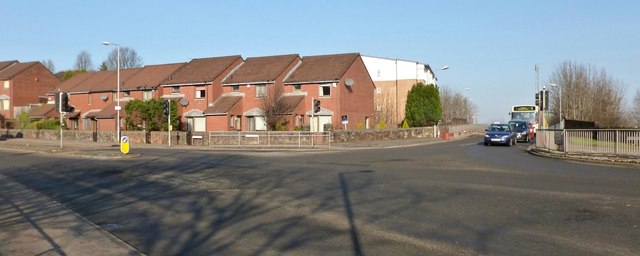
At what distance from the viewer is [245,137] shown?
4281 centimetres

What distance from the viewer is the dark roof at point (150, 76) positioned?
60.8 metres

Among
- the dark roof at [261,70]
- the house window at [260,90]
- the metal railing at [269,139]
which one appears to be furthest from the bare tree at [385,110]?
the metal railing at [269,139]

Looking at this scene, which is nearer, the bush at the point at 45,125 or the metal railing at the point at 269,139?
the metal railing at the point at 269,139

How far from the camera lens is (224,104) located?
5353cm

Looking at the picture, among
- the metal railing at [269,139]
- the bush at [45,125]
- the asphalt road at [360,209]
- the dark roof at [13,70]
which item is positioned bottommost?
the asphalt road at [360,209]

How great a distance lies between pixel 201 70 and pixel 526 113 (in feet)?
104

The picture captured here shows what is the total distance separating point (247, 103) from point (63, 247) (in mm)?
46471

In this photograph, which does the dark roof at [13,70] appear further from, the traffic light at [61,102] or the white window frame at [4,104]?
the traffic light at [61,102]

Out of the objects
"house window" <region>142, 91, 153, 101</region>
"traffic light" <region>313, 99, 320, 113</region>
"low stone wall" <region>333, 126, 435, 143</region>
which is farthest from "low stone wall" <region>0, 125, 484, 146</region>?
"house window" <region>142, 91, 153, 101</region>

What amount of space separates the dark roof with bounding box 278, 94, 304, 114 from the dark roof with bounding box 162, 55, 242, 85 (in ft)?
26.8

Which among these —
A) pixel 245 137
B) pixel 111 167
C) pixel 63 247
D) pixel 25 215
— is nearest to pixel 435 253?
pixel 63 247

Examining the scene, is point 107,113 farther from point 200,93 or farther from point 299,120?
point 299,120

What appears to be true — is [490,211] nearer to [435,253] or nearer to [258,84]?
[435,253]

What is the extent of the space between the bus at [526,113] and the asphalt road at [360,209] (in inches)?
1416
